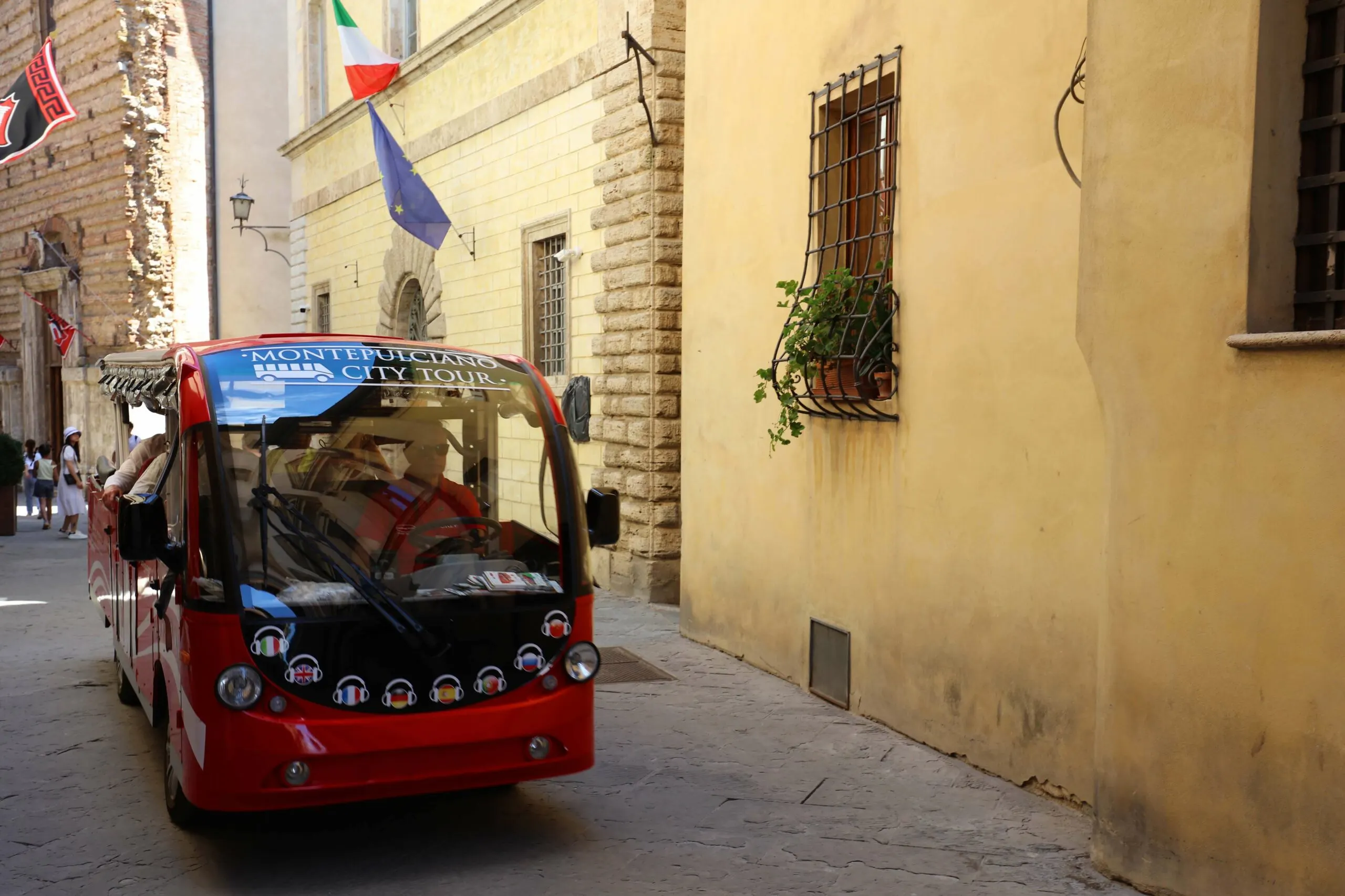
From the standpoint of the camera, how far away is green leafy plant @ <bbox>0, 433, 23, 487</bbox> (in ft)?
57.6

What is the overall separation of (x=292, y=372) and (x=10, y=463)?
14.8 m

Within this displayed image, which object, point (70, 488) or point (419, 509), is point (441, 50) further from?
point (419, 509)

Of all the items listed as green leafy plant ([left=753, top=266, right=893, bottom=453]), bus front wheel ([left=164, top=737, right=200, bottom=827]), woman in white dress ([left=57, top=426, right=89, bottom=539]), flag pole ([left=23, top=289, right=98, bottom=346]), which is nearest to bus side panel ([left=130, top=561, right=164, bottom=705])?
bus front wheel ([left=164, top=737, right=200, bottom=827])

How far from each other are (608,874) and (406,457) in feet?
5.87

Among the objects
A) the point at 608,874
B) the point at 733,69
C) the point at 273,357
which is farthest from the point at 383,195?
the point at 608,874

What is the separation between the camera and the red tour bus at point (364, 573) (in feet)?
15.1

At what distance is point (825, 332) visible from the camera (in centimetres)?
718

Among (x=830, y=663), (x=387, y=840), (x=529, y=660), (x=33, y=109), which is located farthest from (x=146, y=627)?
(x=33, y=109)

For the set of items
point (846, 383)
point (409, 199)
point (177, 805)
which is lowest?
point (177, 805)

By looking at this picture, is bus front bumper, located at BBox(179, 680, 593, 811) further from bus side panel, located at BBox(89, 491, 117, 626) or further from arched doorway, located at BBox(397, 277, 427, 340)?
arched doorway, located at BBox(397, 277, 427, 340)

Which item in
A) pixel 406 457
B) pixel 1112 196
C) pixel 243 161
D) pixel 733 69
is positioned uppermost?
pixel 243 161

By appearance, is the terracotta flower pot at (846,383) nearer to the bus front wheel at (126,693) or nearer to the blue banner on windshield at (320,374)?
the blue banner on windshield at (320,374)

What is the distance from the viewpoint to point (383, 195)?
17.0 metres

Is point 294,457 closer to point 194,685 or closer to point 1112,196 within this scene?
point 194,685
